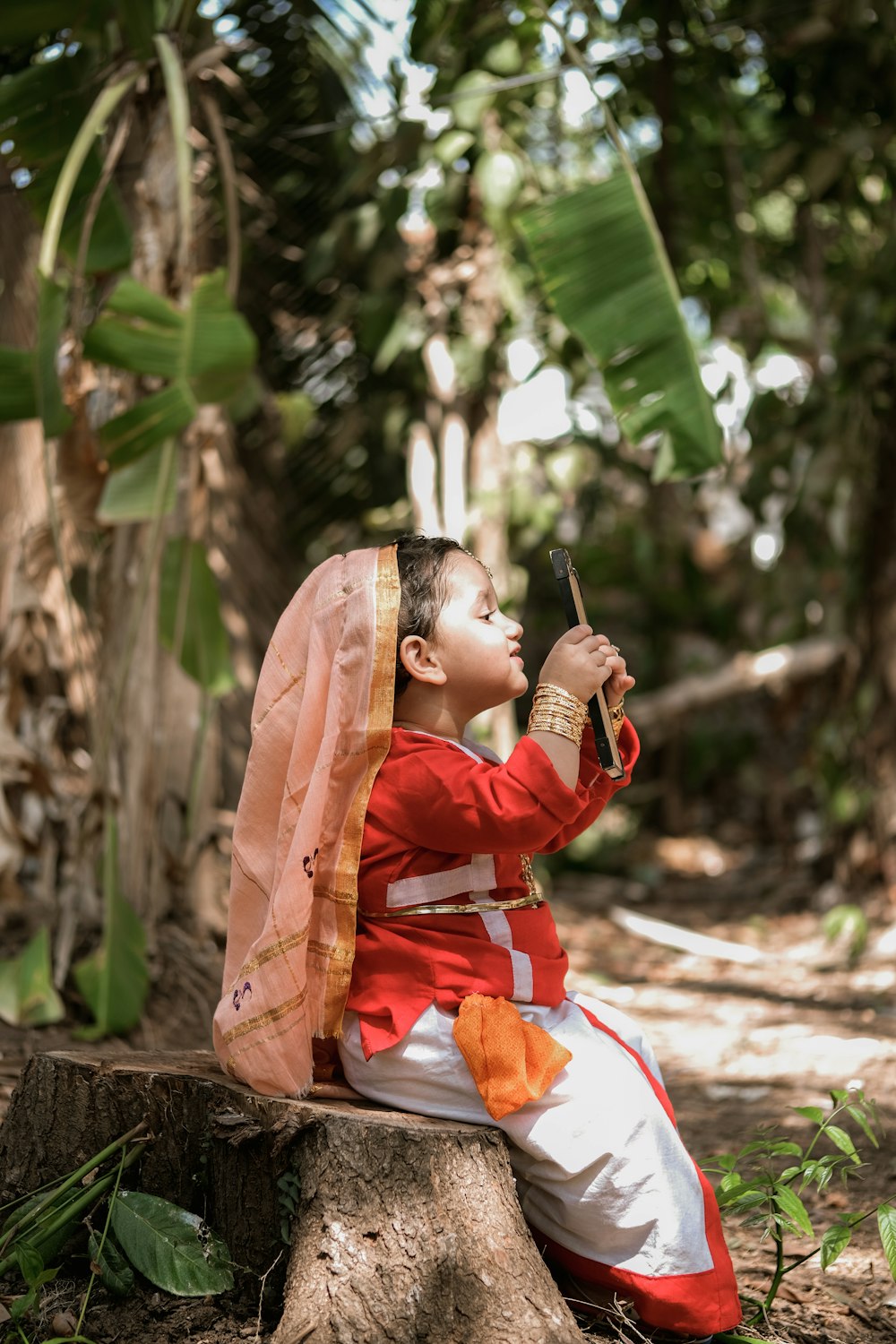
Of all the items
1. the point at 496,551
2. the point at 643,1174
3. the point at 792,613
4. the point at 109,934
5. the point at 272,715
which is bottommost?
the point at 792,613

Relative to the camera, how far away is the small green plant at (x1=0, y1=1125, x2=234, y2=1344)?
5.99 ft

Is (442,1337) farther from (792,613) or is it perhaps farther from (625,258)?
(792,613)

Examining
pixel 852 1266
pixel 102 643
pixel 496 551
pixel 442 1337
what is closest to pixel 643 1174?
pixel 442 1337

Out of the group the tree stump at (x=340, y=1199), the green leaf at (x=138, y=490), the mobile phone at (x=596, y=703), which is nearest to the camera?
the tree stump at (x=340, y=1199)

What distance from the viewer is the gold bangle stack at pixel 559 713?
6.16 ft

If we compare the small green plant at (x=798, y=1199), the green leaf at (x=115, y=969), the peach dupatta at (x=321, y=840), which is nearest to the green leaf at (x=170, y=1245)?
the peach dupatta at (x=321, y=840)

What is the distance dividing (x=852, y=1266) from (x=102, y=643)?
2.36 metres

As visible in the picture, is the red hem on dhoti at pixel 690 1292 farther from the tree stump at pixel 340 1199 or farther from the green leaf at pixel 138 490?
the green leaf at pixel 138 490

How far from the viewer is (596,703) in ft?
6.38

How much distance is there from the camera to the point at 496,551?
203 inches

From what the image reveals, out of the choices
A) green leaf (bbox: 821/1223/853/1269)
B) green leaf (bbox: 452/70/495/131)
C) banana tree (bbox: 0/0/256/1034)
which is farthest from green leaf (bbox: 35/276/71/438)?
green leaf (bbox: 821/1223/853/1269)

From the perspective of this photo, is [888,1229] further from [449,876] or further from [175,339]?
[175,339]

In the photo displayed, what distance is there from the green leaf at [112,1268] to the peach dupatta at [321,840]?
0.99ft

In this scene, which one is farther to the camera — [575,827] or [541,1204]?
[575,827]
